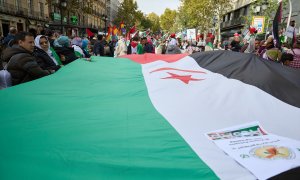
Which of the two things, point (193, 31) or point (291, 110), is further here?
A: point (193, 31)

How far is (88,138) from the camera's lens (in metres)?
1.85

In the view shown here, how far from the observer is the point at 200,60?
14.5 ft

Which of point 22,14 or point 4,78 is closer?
point 4,78

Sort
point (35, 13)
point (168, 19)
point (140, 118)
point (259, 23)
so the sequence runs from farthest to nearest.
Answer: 1. point (168, 19)
2. point (35, 13)
3. point (259, 23)
4. point (140, 118)

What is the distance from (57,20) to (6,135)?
39.7 m

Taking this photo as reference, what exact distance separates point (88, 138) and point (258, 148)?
1166 millimetres

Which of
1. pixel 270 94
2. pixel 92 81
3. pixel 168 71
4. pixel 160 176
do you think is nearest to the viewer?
pixel 160 176

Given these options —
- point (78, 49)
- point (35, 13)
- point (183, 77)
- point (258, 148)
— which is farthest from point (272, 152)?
point (35, 13)

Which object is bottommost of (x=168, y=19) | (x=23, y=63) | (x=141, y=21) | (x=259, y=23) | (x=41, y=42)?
(x=23, y=63)

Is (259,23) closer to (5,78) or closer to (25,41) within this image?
(25,41)

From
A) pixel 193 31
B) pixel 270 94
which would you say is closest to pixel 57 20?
pixel 193 31

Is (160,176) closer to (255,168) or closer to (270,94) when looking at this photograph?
(255,168)

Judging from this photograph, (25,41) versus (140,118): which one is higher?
(25,41)

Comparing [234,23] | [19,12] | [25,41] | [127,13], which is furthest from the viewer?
[127,13]
